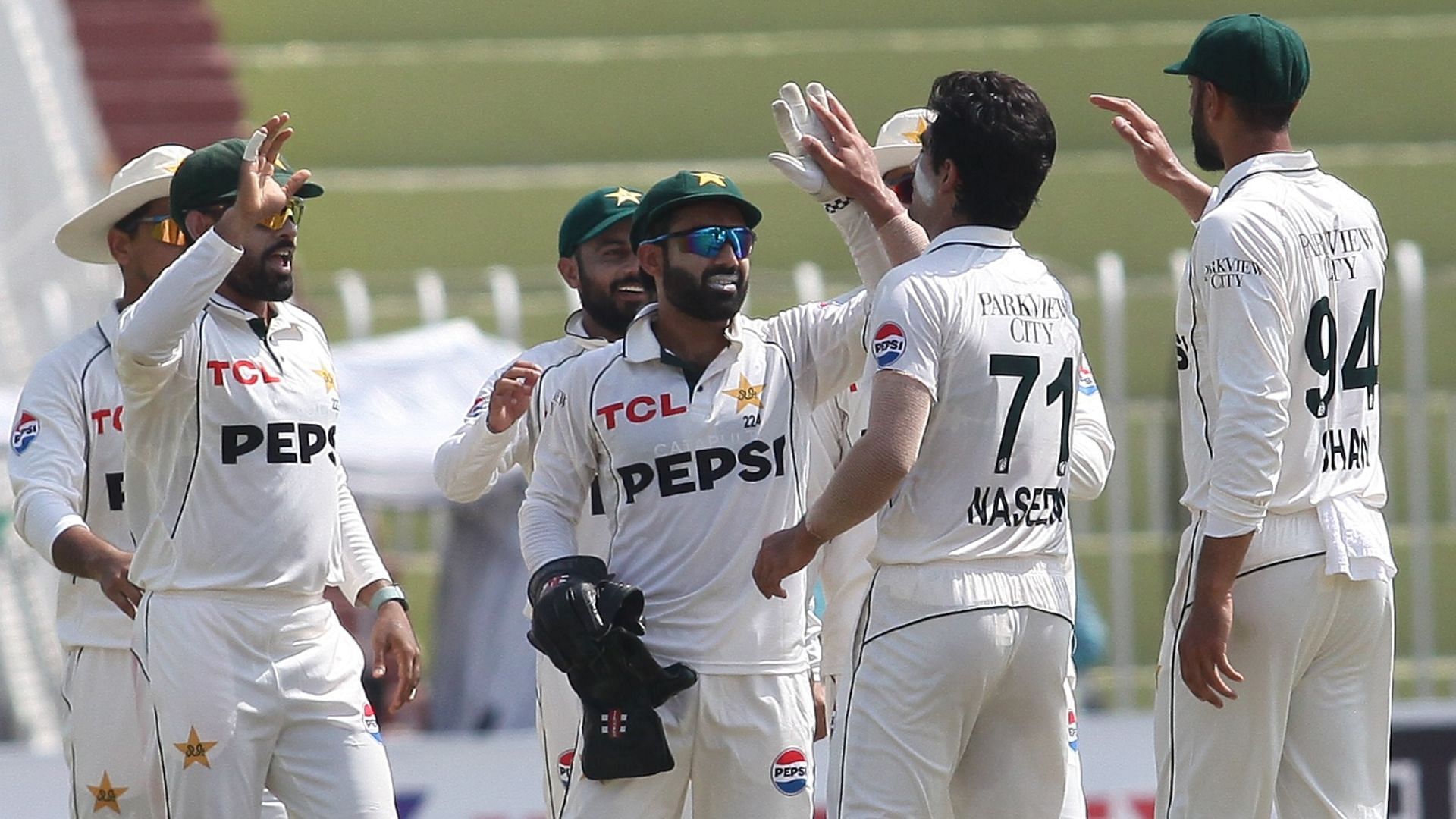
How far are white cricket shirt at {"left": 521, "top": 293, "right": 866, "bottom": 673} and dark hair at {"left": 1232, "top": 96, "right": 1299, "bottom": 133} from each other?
1.07 meters

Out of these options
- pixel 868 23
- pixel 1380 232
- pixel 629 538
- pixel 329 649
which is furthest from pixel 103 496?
pixel 868 23

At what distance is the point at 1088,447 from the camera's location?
496 centimetres

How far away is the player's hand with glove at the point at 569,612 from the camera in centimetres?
433

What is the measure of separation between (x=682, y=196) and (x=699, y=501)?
0.63 meters

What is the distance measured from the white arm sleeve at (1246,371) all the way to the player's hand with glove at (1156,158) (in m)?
0.53

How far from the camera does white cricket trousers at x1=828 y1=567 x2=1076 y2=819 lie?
4.28 m

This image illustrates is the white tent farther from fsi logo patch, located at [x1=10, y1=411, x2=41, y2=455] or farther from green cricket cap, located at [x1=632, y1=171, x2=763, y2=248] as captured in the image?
green cricket cap, located at [x1=632, y1=171, x2=763, y2=248]

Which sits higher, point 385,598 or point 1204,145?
point 1204,145

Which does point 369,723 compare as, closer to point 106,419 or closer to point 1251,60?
point 106,419

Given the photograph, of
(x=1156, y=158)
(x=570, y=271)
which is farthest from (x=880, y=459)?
(x=570, y=271)

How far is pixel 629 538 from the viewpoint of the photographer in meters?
4.53

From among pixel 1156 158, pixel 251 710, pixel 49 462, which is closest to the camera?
pixel 251 710

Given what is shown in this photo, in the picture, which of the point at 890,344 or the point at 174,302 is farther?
the point at 174,302

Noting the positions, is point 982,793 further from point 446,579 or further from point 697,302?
point 446,579
